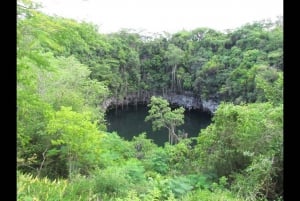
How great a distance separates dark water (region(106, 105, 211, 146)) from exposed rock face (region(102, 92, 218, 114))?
436 millimetres

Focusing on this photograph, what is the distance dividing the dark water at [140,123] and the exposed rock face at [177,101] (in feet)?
1.43

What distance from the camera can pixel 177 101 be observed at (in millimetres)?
25766

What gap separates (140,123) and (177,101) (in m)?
6.43

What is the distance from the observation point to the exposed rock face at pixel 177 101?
77.3ft

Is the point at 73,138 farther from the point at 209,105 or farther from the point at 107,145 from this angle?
the point at 209,105

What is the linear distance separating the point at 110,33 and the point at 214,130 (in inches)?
697

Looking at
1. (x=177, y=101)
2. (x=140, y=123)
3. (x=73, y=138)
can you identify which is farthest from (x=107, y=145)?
(x=177, y=101)

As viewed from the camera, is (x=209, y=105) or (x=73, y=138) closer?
(x=73, y=138)

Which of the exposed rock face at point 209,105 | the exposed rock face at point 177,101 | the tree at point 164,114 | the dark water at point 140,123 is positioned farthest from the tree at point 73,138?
the exposed rock face at point 209,105

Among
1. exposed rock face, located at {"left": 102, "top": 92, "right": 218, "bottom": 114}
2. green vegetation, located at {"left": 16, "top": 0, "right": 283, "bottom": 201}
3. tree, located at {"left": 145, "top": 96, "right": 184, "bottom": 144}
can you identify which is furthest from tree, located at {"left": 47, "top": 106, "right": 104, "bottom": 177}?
exposed rock face, located at {"left": 102, "top": 92, "right": 218, "bottom": 114}

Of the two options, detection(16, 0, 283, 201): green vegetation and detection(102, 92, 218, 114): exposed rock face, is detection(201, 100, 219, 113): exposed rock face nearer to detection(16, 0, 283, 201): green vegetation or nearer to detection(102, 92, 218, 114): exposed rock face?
detection(102, 92, 218, 114): exposed rock face

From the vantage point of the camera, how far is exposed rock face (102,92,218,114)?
23562mm

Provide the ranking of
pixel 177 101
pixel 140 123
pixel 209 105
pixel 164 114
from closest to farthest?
pixel 164 114
pixel 140 123
pixel 209 105
pixel 177 101
